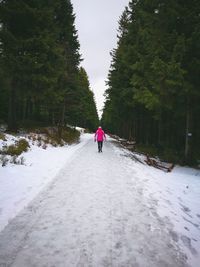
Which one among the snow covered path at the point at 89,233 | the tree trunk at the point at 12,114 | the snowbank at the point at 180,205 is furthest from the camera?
the tree trunk at the point at 12,114

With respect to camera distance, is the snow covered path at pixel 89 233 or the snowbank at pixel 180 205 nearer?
the snow covered path at pixel 89 233

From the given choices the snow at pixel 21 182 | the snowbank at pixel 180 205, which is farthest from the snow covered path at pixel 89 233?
the snow at pixel 21 182

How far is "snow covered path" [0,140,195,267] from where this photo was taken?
3770mm

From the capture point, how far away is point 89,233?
4602 mm

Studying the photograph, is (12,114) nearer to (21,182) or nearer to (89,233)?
(21,182)

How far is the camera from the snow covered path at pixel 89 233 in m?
3.77

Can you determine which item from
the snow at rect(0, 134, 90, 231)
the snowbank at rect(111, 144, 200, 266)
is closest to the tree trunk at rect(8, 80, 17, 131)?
the snow at rect(0, 134, 90, 231)

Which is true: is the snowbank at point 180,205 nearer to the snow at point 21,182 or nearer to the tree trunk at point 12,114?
the snow at point 21,182

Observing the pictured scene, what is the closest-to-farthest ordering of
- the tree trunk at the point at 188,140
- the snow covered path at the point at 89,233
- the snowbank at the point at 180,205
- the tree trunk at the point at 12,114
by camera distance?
the snow covered path at the point at 89,233
the snowbank at the point at 180,205
the tree trunk at the point at 188,140
the tree trunk at the point at 12,114

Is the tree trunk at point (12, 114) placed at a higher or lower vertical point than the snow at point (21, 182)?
higher

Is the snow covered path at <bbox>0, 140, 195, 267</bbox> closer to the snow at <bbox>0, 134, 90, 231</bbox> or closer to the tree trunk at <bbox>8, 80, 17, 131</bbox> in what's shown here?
the snow at <bbox>0, 134, 90, 231</bbox>

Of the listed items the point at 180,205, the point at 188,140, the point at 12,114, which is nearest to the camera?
the point at 180,205

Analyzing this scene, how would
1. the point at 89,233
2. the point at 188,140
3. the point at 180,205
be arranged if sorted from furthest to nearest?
the point at 188,140 < the point at 180,205 < the point at 89,233

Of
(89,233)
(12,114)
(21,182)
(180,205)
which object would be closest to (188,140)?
(180,205)
